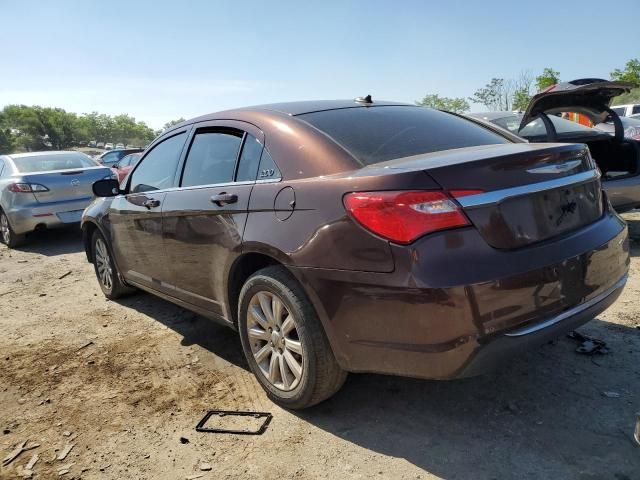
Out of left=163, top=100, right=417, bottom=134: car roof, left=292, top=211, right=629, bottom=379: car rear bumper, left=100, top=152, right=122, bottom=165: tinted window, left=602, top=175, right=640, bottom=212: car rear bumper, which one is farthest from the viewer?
left=100, top=152, right=122, bottom=165: tinted window

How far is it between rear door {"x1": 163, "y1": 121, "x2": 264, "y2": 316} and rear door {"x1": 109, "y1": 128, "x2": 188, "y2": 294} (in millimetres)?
162

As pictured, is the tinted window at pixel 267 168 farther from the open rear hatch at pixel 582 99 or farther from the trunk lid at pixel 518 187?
the open rear hatch at pixel 582 99

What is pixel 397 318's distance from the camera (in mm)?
2191

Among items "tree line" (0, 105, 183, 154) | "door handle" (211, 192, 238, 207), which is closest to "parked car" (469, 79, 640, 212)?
"door handle" (211, 192, 238, 207)

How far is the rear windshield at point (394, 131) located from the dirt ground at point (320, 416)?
1.34m

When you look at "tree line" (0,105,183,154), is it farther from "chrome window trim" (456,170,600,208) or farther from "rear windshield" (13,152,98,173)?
"chrome window trim" (456,170,600,208)

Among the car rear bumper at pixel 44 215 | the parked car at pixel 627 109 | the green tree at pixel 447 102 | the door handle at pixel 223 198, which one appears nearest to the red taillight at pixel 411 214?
the door handle at pixel 223 198

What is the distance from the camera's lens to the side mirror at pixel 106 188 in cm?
456

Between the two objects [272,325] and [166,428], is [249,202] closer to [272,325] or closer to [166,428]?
[272,325]

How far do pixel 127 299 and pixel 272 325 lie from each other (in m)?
2.98

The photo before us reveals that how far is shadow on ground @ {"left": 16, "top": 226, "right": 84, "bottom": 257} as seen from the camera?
8.26m

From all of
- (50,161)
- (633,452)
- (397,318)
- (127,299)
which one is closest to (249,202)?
(397,318)

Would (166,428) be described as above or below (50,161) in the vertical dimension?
below

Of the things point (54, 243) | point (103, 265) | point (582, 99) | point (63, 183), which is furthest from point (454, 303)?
point (54, 243)
